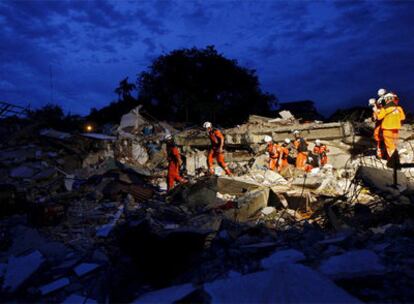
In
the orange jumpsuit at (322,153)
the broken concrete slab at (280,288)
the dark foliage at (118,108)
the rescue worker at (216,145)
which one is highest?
the dark foliage at (118,108)

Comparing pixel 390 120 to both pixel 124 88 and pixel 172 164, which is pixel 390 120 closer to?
pixel 172 164

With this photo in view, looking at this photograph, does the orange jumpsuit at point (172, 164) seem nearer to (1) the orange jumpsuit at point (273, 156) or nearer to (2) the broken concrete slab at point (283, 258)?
(1) the orange jumpsuit at point (273, 156)

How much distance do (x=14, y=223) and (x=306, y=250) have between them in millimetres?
5962

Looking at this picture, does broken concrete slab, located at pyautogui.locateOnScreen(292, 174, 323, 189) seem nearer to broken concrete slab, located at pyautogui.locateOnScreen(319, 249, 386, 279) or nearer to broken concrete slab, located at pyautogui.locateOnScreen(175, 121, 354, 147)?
broken concrete slab, located at pyautogui.locateOnScreen(175, 121, 354, 147)

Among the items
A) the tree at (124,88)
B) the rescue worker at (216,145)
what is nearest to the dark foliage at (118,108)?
the tree at (124,88)

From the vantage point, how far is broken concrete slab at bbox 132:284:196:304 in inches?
109

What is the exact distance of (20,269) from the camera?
3.88 metres

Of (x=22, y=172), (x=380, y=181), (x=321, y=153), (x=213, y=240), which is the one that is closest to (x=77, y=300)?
(x=213, y=240)

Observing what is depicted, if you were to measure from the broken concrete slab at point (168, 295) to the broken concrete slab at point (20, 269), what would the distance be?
1596mm

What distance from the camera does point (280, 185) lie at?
980cm

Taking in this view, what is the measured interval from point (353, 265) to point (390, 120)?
7763 mm

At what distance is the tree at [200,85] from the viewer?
27703mm

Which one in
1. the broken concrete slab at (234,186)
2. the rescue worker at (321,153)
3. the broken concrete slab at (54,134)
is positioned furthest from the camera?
the broken concrete slab at (54,134)

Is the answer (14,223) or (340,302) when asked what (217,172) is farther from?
(340,302)
